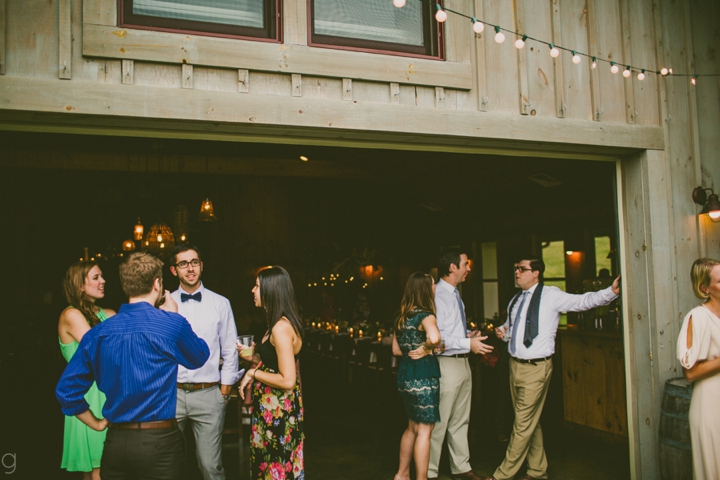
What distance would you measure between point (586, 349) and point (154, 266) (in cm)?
488

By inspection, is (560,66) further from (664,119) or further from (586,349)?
(586,349)

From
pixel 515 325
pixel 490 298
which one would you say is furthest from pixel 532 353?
pixel 490 298

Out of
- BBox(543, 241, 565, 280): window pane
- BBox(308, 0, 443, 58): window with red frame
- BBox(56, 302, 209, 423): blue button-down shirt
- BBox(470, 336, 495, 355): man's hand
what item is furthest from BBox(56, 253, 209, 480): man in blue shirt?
BBox(543, 241, 565, 280): window pane

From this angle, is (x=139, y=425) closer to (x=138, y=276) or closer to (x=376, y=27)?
(x=138, y=276)

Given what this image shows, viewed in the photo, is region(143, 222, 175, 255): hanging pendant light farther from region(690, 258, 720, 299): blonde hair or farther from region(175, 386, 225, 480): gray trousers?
region(690, 258, 720, 299): blonde hair

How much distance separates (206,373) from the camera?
3.69 m

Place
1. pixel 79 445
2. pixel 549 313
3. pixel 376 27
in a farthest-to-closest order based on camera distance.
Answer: pixel 549 313 → pixel 376 27 → pixel 79 445

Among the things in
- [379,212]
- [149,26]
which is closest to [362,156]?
[379,212]

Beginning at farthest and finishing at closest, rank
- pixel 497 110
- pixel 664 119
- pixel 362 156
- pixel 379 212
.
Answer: pixel 379 212, pixel 362 156, pixel 664 119, pixel 497 110

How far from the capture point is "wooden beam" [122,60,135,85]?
3.22 m

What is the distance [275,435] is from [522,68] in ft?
9.74

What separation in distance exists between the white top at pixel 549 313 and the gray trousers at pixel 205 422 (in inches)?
95.8

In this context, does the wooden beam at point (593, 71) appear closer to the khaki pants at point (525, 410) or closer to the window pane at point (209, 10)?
the khaki pants at point (525, 410)

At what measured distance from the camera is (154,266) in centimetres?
271
